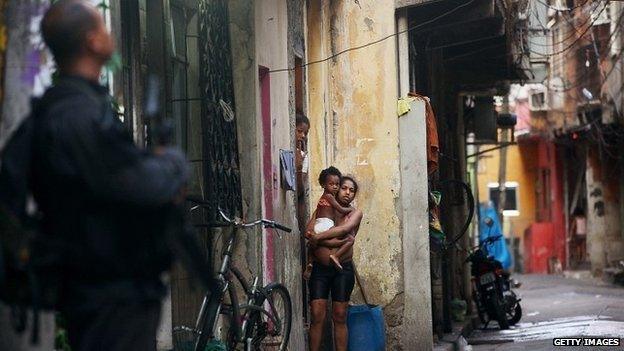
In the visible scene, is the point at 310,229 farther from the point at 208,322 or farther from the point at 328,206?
the point at 208,322

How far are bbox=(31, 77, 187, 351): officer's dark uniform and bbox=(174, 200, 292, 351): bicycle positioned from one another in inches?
169

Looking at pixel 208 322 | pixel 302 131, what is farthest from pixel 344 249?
pixel 208 322

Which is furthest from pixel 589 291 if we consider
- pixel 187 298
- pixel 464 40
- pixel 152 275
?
pixel 152 275

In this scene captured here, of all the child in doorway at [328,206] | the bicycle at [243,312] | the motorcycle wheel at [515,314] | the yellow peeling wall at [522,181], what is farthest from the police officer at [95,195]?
the yellow peeling wall at [522,181]

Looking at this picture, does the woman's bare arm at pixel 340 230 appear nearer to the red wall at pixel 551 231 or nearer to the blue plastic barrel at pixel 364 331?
the blue plastic barrel at pixel 364 331

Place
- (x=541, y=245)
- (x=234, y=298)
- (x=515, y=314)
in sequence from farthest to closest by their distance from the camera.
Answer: (x=541, y=245), (x=515, y=314), (x=234, y=298)

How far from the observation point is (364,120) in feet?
45.2

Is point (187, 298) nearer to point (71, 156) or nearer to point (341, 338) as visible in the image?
point (341, 338)

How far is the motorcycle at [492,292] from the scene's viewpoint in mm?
18062

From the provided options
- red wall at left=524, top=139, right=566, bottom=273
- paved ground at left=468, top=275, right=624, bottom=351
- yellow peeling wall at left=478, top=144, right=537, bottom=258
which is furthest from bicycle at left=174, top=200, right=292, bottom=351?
yellow peeling wall at left=478, top=144, right=537, bottom=258

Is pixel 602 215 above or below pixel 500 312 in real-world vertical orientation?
above

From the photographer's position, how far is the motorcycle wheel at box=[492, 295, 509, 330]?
1797 centimetres

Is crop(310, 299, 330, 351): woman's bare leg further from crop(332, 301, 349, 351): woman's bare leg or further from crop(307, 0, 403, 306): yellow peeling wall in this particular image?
crop(307, 0, 403, 306): yellow peeling wall

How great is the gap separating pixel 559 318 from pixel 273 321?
1004cm
